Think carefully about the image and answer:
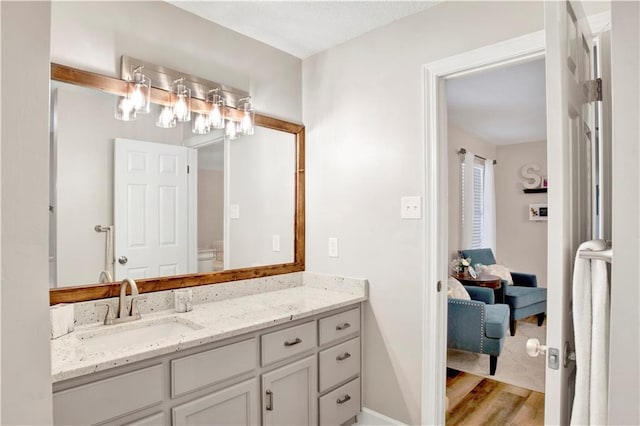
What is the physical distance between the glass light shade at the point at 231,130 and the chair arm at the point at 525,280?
14.4 ft

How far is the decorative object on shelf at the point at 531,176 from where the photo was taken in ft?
18.8

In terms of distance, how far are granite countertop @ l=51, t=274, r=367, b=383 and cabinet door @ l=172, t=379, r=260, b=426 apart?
25 centimetres

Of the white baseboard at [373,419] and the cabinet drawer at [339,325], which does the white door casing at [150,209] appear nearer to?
the cabinet drawer at [339,325]

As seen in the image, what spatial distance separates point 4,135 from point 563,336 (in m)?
1.14

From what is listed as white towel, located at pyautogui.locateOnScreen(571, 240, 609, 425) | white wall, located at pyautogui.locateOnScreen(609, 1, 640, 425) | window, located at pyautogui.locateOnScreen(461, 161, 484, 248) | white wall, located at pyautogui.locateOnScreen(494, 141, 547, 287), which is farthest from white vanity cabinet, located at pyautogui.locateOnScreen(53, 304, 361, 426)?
white wall, located at pyautogui.locateOnScreen(494, 141, 547, 287)

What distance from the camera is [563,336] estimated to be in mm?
948

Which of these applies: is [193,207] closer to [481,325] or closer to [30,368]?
[30,368]

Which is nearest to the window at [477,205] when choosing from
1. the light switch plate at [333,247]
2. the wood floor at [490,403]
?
the wood floor at [490,403]

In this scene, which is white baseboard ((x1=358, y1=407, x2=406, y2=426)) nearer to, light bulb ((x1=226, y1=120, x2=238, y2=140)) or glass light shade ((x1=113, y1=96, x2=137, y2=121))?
light bulb ((x1=226, y1=120, x2=238, y2=140))

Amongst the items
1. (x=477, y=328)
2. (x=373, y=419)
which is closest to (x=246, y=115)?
(x=373, y=419)

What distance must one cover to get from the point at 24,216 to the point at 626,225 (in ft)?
2.07

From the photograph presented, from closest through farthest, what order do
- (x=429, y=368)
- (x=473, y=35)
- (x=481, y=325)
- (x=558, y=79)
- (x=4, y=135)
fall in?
(x=4, y=135), (x=558, y=79), (x=473, y=35), (x=429, y=368), (x=481, y=325)

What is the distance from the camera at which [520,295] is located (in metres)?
4.38

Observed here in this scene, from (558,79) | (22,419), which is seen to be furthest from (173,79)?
(22,419)
